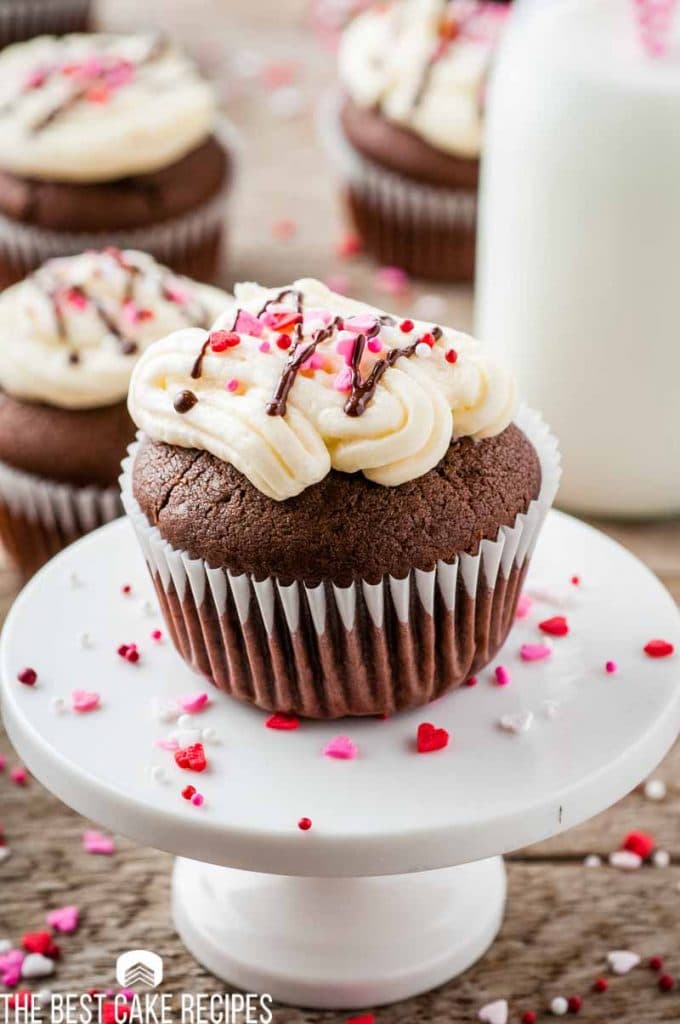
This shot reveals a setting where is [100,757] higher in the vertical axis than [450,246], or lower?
higher

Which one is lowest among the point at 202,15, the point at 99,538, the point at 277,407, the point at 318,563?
the point at 202,15

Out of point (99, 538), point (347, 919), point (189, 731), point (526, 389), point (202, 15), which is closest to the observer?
point (189, 731)

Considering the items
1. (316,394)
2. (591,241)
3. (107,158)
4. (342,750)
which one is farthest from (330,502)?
(107,158)

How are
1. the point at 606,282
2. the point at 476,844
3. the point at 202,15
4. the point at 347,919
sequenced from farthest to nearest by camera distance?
the point at 202,15, the point at 606,282, the point at 347,919, the point at 476,844

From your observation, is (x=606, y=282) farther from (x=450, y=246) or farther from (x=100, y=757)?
(x=100, y=757)

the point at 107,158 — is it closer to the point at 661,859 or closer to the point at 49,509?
the point at 49,509

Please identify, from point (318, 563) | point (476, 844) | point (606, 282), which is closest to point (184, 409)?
point (318, 563)

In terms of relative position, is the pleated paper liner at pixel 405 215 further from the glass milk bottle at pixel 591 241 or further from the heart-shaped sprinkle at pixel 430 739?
the heart-shaped sprinkle at pixel 430 739

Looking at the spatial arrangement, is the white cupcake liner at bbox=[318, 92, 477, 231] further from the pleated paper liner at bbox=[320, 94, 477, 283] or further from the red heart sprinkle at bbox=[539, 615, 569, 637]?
the red heart sprinkle at bbox=[539, 615, 569, 637]
